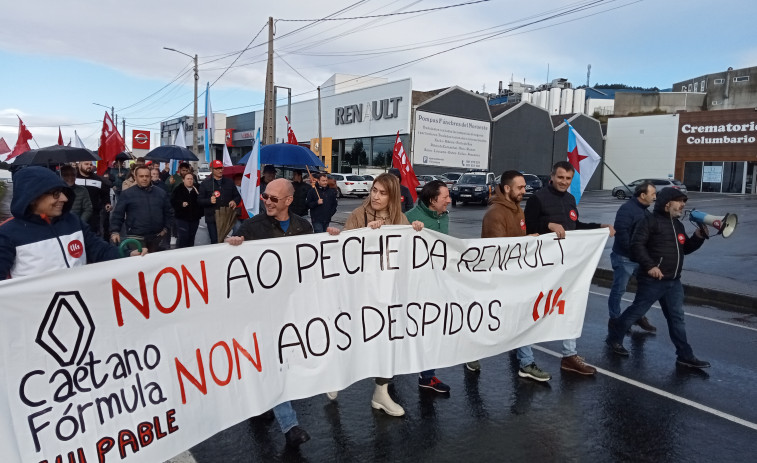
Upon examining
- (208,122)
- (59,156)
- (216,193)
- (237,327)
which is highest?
(208,122)

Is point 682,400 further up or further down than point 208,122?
further down

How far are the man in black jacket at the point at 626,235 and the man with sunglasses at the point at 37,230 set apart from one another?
515cm

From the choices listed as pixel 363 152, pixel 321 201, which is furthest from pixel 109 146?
pixel 363 152

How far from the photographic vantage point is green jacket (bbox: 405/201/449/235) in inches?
184

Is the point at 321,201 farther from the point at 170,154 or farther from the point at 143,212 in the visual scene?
the point at 143,212

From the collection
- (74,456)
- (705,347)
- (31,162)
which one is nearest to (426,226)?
(74,456)

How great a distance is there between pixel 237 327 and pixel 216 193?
5780 millimetres

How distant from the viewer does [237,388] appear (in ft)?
11.3

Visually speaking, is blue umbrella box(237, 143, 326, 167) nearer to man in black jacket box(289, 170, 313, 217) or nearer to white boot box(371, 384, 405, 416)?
man in black jacket box(289, 170, 313, 217)

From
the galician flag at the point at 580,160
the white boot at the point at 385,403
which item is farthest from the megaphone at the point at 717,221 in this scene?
the white boot at the point at 385,403

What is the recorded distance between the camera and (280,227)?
399cm

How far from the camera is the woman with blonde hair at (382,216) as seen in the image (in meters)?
4.25

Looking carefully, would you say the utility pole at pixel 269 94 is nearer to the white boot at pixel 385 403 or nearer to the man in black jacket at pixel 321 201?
the man in black jacket at pixel 321 201

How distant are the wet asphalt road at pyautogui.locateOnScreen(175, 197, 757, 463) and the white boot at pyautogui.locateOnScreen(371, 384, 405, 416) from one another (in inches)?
2.0
